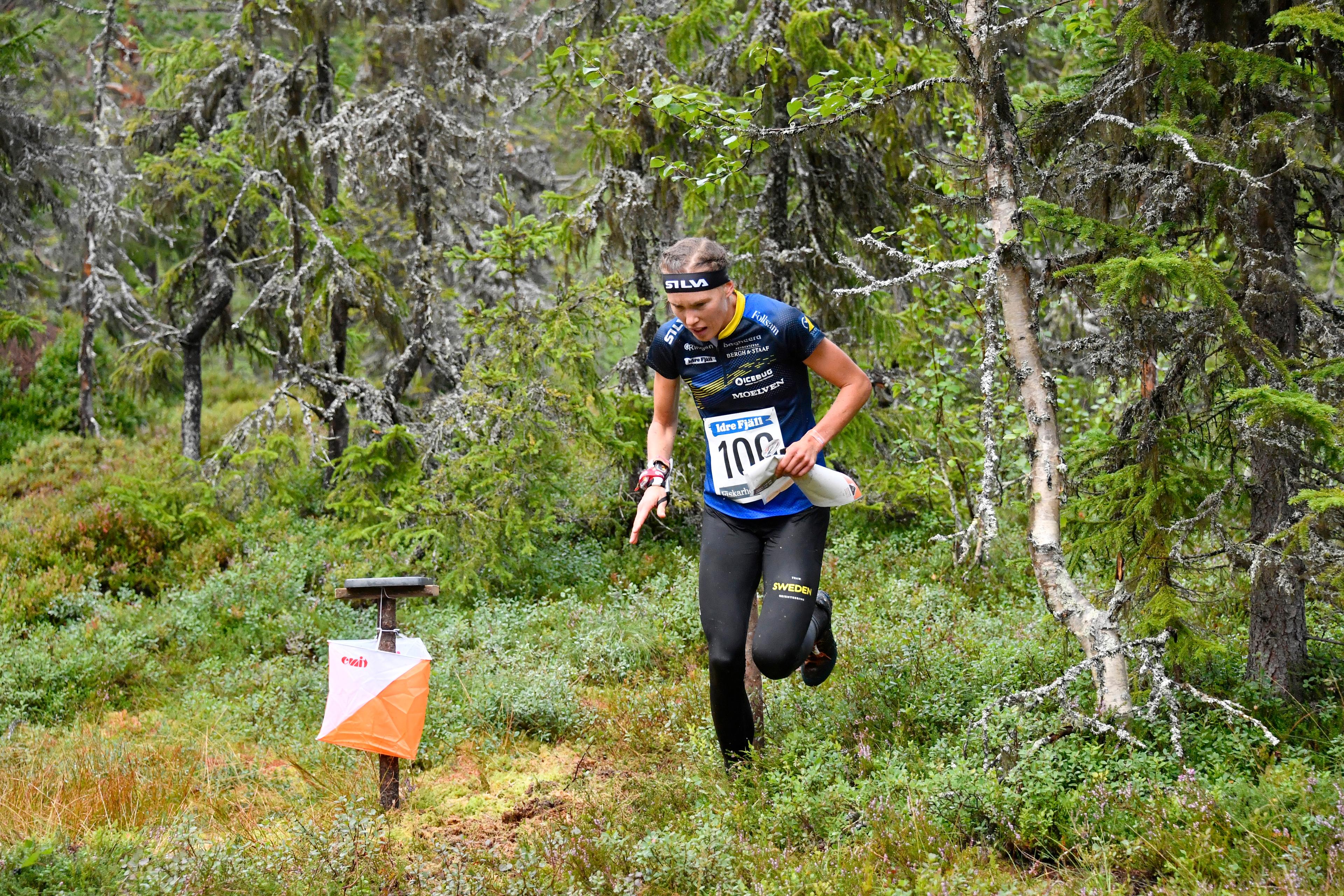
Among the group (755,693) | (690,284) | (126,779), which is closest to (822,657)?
(755,693)

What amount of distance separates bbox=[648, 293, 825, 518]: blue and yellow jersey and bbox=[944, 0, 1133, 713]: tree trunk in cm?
97

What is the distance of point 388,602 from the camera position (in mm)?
5531

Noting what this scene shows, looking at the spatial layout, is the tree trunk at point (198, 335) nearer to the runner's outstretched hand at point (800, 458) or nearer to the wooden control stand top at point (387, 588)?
the wooden control stand top at point (387, 588)

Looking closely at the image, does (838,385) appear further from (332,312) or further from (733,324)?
(332,312)

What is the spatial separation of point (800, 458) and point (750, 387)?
567mm

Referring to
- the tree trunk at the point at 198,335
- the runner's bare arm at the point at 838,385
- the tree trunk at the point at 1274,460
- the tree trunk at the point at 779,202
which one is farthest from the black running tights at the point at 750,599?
the tree trunk at the point at 198,335

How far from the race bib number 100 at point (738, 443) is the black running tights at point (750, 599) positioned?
206mm

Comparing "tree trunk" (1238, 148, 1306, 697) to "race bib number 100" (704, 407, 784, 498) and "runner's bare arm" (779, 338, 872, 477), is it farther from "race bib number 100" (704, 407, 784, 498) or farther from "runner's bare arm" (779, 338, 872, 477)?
"race bib number 100" (704, 407, 784, 498)

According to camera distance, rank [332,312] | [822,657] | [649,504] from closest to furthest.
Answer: [649,504]
[822,657]
[332,312]

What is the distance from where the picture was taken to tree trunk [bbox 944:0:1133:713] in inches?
182

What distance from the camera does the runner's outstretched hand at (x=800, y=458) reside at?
4664mm

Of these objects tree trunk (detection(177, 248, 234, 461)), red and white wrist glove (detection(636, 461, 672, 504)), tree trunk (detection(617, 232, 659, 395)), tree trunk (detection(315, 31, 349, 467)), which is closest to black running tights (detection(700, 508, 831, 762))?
red and white wrist glove (detection(636, 461, 672, 504))

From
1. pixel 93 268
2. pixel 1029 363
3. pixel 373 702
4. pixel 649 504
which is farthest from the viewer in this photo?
pixel 93 268

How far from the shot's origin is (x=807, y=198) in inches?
412
